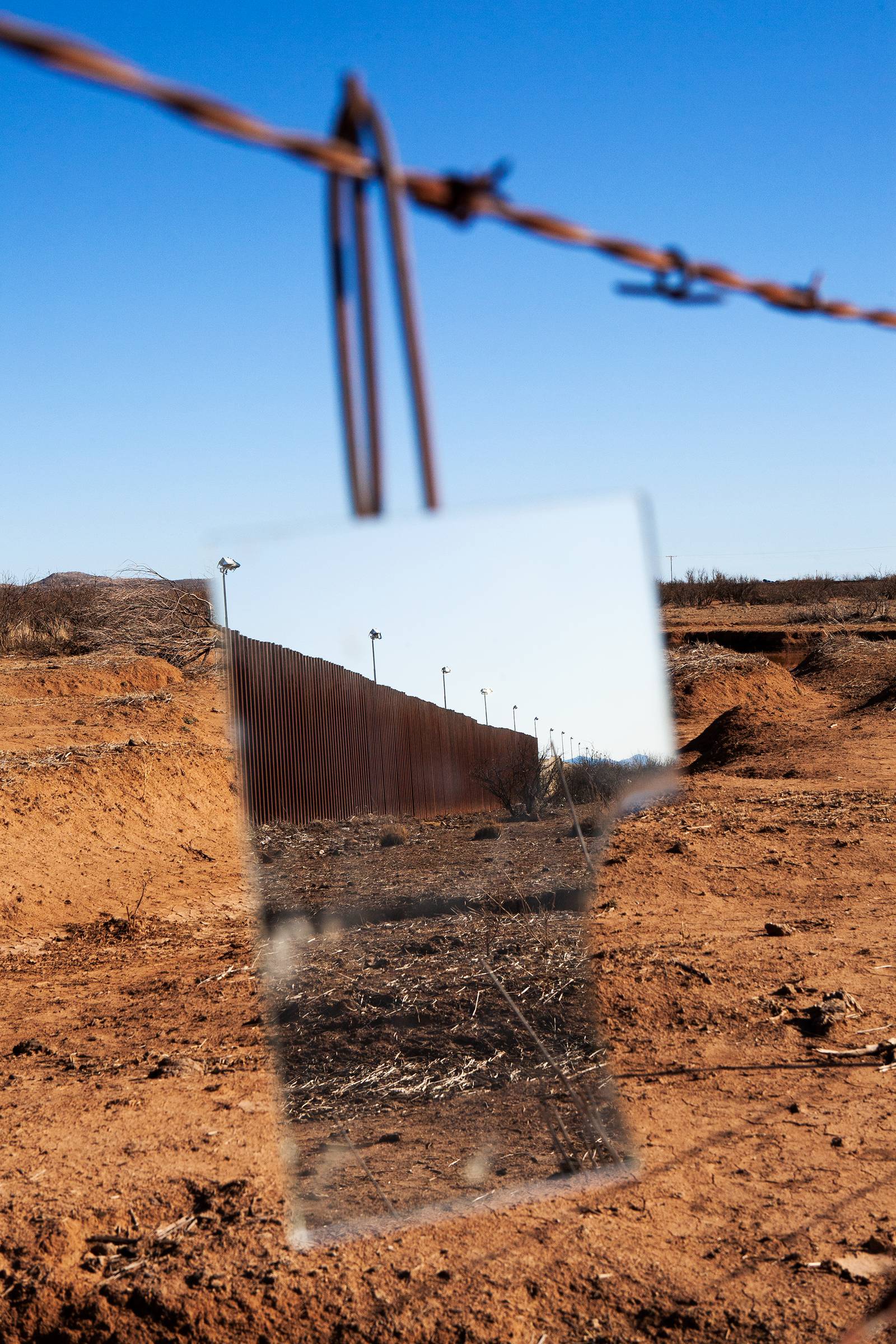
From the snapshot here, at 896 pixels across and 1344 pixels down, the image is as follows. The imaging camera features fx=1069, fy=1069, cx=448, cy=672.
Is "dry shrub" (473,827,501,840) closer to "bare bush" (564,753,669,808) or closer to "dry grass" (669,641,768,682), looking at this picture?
"bare bush" (564,753,669,808)

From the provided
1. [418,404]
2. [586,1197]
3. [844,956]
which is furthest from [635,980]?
[418,404]

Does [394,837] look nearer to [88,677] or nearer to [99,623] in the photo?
[88,677]

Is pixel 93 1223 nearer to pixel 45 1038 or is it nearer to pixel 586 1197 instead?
pixel 586 1197

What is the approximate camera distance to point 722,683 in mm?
20547

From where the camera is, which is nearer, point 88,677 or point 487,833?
point 487,833

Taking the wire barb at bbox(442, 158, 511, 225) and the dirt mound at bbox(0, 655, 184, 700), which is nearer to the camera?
the wire barb at bbox(442, 158, 511, 225)

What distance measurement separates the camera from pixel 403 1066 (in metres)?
4.06

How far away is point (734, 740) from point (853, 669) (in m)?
6.15

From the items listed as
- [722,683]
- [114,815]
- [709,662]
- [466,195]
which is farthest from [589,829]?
[709,662]

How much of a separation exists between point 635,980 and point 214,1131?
7.03 feet

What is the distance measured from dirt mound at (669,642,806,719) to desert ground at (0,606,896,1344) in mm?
9445

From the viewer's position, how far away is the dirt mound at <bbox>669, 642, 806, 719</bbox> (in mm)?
19234

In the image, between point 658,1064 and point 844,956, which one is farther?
point 844,956

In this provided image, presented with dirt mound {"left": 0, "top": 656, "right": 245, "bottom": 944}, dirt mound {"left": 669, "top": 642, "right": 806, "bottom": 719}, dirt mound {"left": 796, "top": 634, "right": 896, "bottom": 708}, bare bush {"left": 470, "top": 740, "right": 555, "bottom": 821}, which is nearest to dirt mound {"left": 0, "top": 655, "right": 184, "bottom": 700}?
dirt mound {"left": 0, "top": 656, "right": 245, "bottom": 944}
